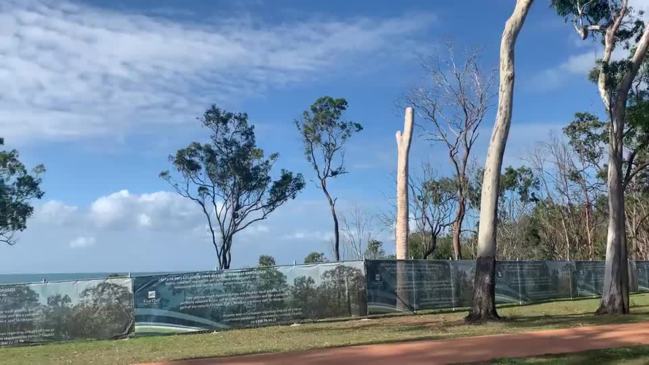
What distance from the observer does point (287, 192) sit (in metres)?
42.7

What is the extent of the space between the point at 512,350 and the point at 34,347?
12.2 m

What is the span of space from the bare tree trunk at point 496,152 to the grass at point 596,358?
6.95m

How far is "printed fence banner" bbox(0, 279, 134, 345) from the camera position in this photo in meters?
18.6

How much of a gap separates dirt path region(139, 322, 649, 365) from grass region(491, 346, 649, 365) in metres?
0.44

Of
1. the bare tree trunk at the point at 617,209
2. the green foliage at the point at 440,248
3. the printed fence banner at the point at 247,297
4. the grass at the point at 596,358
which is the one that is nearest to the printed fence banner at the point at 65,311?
the printed fence banner at the point at 247,297

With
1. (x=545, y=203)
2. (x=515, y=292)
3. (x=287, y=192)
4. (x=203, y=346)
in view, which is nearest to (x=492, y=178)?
(x=203, y=346)

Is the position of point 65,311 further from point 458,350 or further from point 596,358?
point 596,358

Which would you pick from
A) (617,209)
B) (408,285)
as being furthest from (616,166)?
(408,285)

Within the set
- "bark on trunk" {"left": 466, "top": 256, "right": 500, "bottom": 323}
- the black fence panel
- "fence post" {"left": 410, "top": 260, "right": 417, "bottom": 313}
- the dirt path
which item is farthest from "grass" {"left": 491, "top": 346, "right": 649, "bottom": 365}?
the black fence panel

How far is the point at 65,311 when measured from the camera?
19031 millimetres

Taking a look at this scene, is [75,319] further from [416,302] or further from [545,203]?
[545,203]

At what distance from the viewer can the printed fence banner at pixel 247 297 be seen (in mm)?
19562

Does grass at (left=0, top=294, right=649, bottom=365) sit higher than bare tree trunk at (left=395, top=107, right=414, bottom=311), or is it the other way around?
bare tree trunk at (left=395, top=107, right=414, bottom=311)

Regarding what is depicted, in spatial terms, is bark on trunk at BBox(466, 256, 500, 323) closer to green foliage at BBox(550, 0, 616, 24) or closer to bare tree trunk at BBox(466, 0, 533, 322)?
bare tree trunk at BBox(466, 0, 533, 322)
